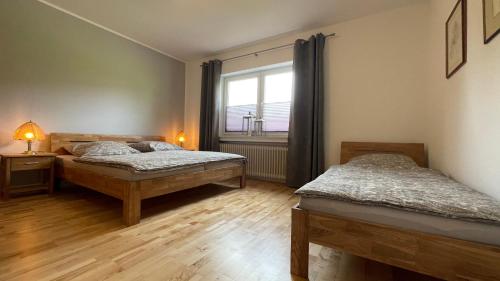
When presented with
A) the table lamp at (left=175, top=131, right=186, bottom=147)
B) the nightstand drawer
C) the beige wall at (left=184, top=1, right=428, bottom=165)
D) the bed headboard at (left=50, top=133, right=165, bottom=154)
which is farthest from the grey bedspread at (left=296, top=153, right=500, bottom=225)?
the table lamp at (left=175, top=131, right=186, bottom=147)

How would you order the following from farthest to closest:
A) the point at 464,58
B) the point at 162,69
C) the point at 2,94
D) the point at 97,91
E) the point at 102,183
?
the point at 162,69, the point at 97,91, the point at 2,94, the point at 102,183, the point at 464,58

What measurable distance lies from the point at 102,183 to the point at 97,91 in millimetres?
1847

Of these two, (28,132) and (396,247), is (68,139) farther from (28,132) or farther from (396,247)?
(396,247)

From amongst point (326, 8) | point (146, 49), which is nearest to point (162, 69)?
point (146, 49)

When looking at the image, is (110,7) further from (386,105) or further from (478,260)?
(478,260)

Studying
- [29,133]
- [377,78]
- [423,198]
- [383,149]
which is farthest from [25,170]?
[377,78]

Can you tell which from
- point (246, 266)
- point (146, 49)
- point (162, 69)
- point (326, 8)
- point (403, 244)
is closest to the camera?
point (403, 244)

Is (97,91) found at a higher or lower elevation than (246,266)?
higher

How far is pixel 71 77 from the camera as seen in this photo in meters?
2.96

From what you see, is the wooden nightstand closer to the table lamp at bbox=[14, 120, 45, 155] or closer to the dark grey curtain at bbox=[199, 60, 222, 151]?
the table lamp at bbox=[14, 120, 45, 155]

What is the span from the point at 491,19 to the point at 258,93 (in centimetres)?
300

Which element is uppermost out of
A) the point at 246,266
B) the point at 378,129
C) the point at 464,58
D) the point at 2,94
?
the point at 464,58

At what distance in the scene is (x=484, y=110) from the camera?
1318 mm

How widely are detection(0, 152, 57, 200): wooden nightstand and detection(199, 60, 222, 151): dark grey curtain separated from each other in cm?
223
